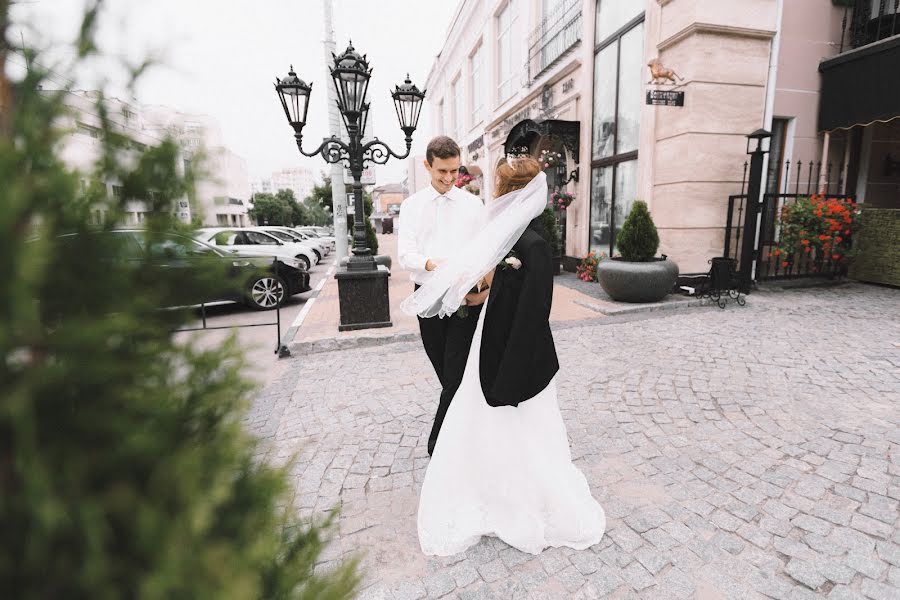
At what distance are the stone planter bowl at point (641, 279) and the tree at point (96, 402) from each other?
301 inches

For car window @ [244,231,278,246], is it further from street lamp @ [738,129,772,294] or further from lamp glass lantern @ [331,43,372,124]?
street lamp @ [738,129,772,294]

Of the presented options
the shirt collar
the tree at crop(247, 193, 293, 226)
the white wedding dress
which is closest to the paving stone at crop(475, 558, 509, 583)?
the white wedding dress

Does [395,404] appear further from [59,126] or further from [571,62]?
[571,62]

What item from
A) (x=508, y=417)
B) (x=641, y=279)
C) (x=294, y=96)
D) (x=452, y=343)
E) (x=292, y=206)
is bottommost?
(x=508, y=417)

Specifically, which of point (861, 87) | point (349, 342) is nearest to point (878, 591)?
point (349, 342)

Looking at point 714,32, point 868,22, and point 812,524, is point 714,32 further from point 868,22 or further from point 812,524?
point 812,524

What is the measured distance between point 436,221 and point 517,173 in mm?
973

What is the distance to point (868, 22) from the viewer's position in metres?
8.67

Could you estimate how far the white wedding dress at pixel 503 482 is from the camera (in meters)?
2.44

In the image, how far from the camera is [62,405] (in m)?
0.55

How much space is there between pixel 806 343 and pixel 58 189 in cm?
699

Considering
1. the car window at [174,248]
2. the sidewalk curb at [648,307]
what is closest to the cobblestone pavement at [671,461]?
the car window at [174,248]

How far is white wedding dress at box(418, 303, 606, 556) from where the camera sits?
2.44m

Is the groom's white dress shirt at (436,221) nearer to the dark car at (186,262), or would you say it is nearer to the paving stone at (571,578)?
the paving stone at (571,578)
